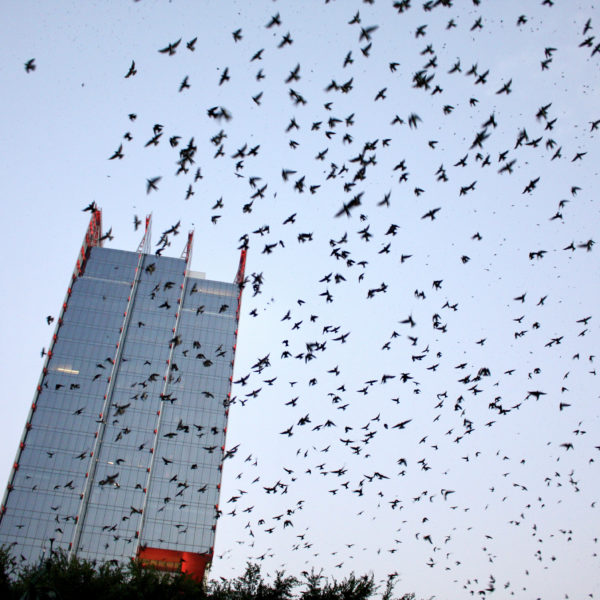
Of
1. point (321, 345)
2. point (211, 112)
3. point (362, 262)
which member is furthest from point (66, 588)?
point (211, 112)

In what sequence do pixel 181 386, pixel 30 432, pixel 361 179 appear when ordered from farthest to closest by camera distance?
pixel 181 386, pixel 30 432, pixel 361 179

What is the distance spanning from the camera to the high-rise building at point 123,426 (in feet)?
323

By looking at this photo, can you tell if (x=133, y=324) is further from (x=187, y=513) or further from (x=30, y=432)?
(x=187, y=513)

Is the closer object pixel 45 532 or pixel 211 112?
pixel 211 112

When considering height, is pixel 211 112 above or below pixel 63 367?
below

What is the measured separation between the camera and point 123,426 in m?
110

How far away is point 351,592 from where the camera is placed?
137 feet

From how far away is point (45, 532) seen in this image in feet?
317

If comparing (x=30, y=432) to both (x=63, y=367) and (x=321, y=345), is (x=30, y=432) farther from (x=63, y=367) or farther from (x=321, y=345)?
(x=321, y=345)

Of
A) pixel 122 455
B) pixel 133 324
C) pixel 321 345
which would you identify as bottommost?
pixel 321 345

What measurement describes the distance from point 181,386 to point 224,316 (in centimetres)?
1764

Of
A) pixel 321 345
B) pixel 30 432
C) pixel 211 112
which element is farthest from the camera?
pixel 30 432

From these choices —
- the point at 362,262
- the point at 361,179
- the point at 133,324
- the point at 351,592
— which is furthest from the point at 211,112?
the point at 133,324

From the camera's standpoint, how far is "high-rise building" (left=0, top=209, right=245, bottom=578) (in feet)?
323
